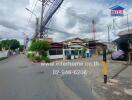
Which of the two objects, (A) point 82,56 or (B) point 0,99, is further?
(A) point 82,56

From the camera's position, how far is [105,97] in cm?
605

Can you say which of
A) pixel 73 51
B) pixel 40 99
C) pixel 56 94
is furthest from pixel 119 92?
pixel 73 51

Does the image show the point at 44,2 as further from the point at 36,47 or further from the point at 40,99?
the point at 40,99

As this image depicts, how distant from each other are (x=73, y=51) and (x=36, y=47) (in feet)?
28.8

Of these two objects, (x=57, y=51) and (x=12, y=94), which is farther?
(x=57, y=51)

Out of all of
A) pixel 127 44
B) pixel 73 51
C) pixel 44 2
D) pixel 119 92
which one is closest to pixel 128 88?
pixel 119 92

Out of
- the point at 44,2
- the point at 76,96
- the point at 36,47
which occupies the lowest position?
the point at 76,96

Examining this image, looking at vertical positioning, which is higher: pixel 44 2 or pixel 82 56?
pixel 44 2

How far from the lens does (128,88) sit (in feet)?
23.4

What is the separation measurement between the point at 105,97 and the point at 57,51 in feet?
90.2

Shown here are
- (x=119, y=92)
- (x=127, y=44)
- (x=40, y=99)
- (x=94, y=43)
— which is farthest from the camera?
(x=94, y=43)

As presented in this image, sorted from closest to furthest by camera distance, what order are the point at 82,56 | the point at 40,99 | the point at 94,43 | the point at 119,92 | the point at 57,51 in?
the point at 40,99, the point at 119,92, the point at 57,51, the point at 82,56, the point at 94,43

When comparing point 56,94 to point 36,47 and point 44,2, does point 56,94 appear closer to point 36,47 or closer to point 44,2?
point 36,47

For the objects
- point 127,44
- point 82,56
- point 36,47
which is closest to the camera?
point 127,44
